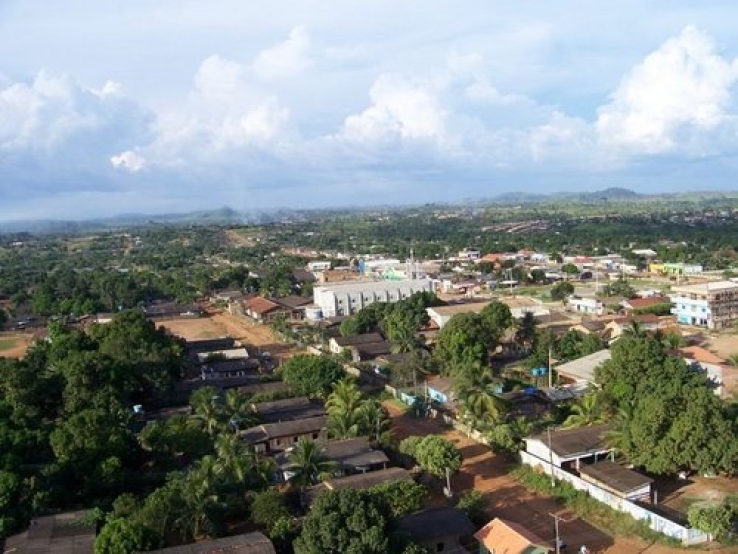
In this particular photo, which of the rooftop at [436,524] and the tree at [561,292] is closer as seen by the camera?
the rooftop at [436,524]

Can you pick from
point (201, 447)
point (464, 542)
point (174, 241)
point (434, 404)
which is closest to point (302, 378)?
point (434, 404)

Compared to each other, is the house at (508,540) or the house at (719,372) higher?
the house at (508,540)

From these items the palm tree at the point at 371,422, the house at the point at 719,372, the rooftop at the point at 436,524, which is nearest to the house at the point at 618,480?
the rooftop at the point at 436,524

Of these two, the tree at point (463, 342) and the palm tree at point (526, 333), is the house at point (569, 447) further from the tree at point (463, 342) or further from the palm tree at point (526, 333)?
the palm tree at point (526, 333)

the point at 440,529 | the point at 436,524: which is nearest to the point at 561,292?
the point at 436,524

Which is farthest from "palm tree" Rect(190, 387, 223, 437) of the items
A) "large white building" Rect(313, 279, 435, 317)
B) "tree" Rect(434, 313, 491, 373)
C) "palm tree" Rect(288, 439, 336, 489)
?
"large white building" Rect(313, 279, 435, 317)

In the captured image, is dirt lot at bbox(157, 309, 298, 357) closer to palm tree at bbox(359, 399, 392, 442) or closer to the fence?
palm tree at bbox(359, 399, 392, 442)

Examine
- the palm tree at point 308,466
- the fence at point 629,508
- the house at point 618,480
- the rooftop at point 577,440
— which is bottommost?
the fence at point 629,508

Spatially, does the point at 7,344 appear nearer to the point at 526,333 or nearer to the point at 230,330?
the point at 230,330
